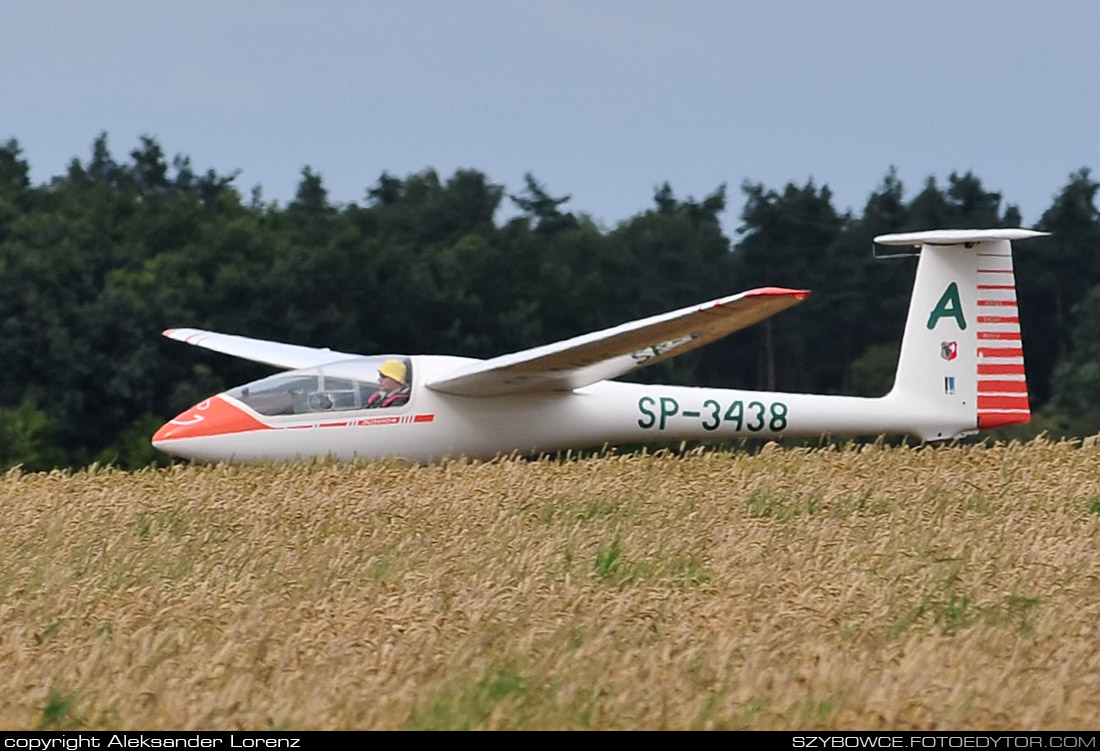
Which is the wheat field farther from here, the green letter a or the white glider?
the green letter a

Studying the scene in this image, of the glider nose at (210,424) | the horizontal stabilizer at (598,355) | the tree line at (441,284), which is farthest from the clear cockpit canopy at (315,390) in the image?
the tree line at (441,284)

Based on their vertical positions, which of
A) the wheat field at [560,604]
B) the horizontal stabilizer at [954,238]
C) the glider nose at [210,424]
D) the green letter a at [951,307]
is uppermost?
the horizontal stabilizer at [954,238]

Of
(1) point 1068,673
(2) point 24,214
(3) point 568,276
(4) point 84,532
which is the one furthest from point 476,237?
(1) point 1068,673

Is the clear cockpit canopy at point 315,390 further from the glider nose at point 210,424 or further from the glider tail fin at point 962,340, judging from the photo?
the glider tail fin at point 962,340

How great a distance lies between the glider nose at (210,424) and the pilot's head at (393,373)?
1209mm

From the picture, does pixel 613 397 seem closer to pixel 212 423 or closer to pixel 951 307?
pixel 951 307

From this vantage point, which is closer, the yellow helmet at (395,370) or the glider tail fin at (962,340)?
the yellow helmet at (395,370)

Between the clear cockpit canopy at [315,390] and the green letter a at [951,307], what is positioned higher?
the green letter a at [951,307]

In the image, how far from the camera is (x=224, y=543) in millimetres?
11211

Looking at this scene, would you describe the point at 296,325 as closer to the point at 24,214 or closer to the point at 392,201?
the point at 24,214

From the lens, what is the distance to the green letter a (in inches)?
735

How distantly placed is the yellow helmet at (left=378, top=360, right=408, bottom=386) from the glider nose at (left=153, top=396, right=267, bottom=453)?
1.26 metres

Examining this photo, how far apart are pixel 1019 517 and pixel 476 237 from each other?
63.9 m

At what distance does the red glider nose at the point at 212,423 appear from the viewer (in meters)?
17.3
